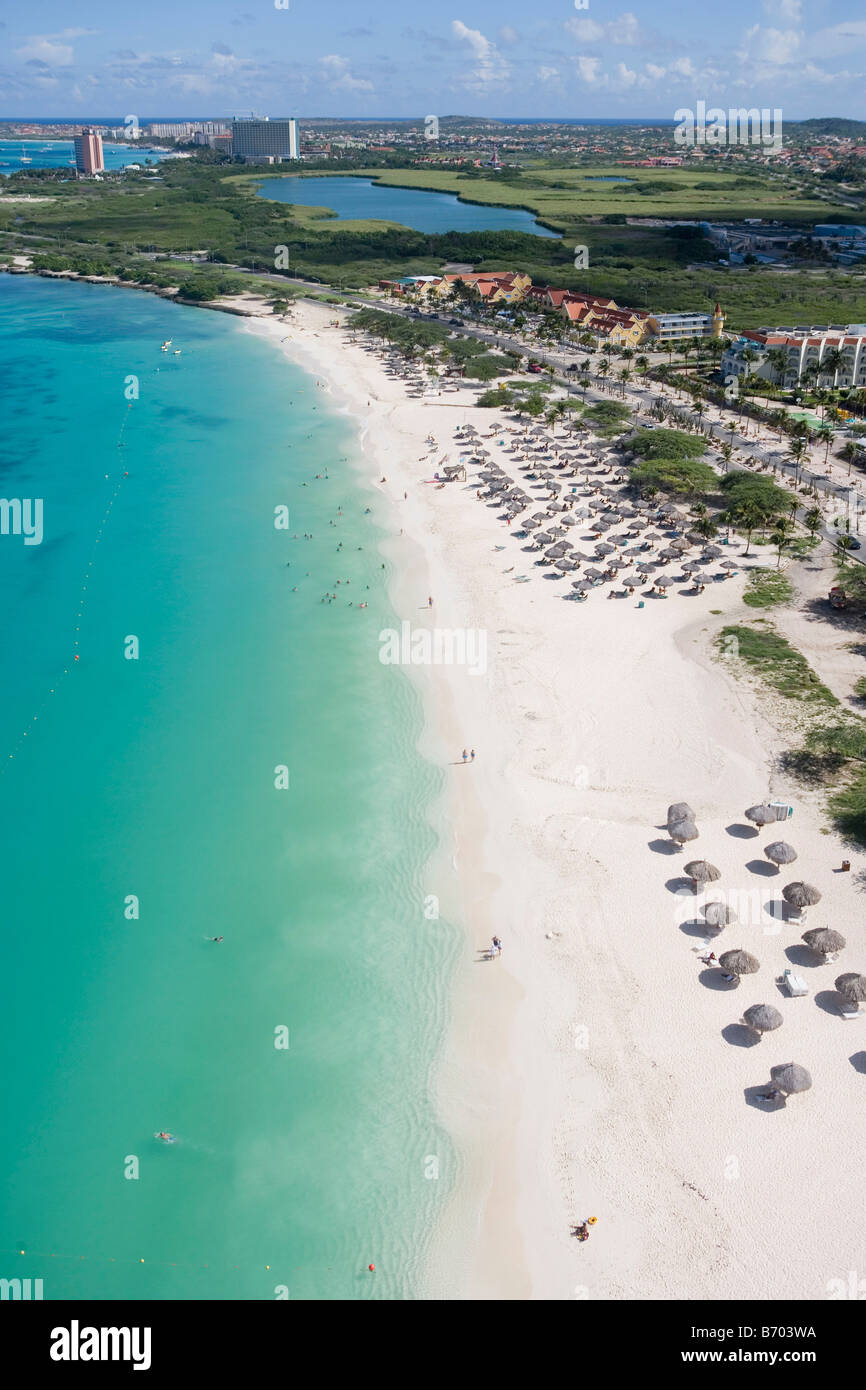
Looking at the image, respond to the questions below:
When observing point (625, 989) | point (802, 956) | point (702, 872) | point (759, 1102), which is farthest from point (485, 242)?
point (759, 1102)

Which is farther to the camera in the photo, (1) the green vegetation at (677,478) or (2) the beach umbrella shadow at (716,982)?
(1) the green vegetation at (677,478)

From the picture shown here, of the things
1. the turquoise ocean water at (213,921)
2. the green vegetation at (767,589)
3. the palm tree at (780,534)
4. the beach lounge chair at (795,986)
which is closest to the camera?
the turquoise ocean water at (213,921)

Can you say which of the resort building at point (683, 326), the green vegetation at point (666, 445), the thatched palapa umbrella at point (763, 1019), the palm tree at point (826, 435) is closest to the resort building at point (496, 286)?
the resort building at point (683, 326)

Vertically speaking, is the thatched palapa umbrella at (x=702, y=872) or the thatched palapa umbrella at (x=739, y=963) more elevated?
the thatched palapa umbrella at (x=702, y=872)

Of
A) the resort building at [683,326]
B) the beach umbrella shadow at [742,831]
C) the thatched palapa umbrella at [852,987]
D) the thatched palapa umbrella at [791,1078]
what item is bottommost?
the thatched palapa umbrella at [791,1078]

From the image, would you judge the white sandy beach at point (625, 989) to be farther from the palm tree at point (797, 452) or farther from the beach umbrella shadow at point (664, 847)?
the palm tree at point (797, 452)
